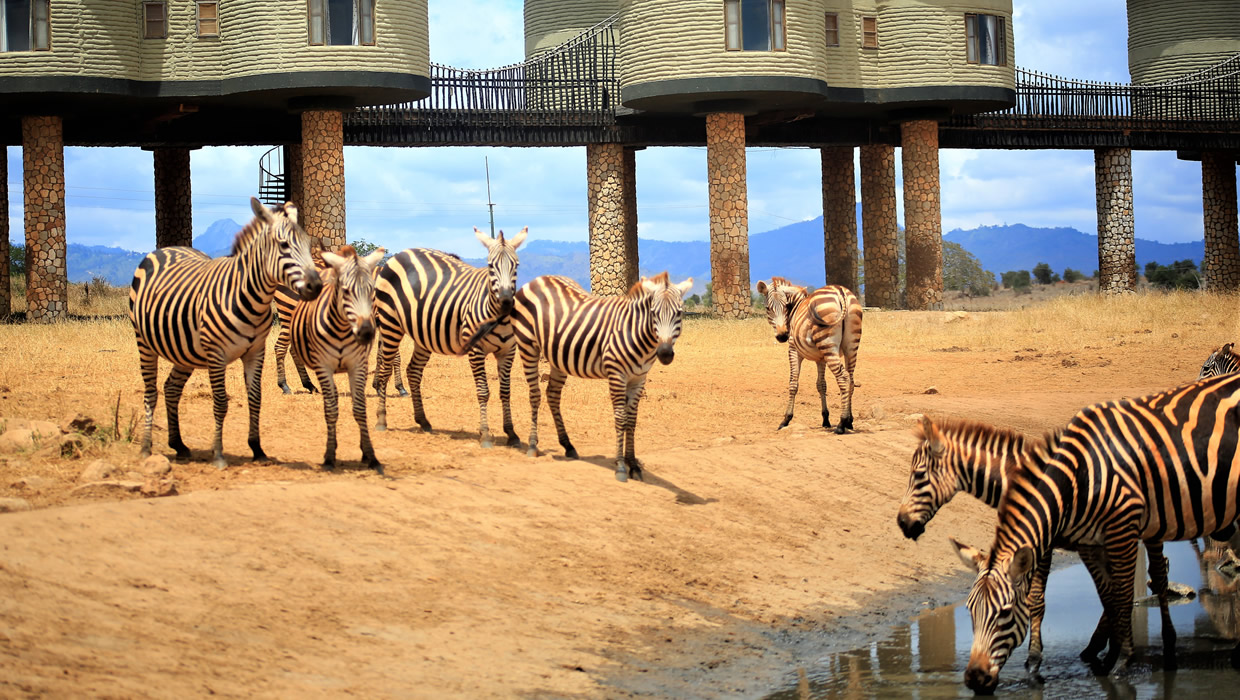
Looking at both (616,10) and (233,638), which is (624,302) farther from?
(616,10)

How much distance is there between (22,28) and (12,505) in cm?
2885

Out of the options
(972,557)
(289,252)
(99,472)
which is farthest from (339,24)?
(972,557)

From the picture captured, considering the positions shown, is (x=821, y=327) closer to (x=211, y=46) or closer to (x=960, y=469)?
(x=960, y=469)

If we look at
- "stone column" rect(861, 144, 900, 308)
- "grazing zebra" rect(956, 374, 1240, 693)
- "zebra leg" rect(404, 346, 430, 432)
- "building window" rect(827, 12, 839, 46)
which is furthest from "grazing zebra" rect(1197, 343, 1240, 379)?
"stone column" rect(861, 144, 900, 308)

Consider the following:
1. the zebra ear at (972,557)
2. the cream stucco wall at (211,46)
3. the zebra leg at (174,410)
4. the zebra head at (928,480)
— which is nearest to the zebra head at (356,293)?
the zebra leg at (174,410)

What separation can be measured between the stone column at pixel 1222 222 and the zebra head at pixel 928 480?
5059 cm

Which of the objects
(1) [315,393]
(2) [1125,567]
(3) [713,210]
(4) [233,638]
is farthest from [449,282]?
(3) [713,210]

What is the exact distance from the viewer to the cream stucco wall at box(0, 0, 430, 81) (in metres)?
34.8

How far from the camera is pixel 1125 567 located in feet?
29.8

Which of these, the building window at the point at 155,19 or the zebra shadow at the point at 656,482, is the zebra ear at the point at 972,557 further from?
the building window at the point at 155,19

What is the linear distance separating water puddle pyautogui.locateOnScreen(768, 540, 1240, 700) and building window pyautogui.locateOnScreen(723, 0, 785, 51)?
27929 mm

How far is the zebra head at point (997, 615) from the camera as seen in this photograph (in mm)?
8531

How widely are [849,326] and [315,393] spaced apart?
304 inches

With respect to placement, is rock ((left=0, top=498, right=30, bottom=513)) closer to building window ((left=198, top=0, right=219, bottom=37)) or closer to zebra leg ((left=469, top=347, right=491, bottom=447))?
zebra leg ((left=469, top=347, right=491, bottom=447))
